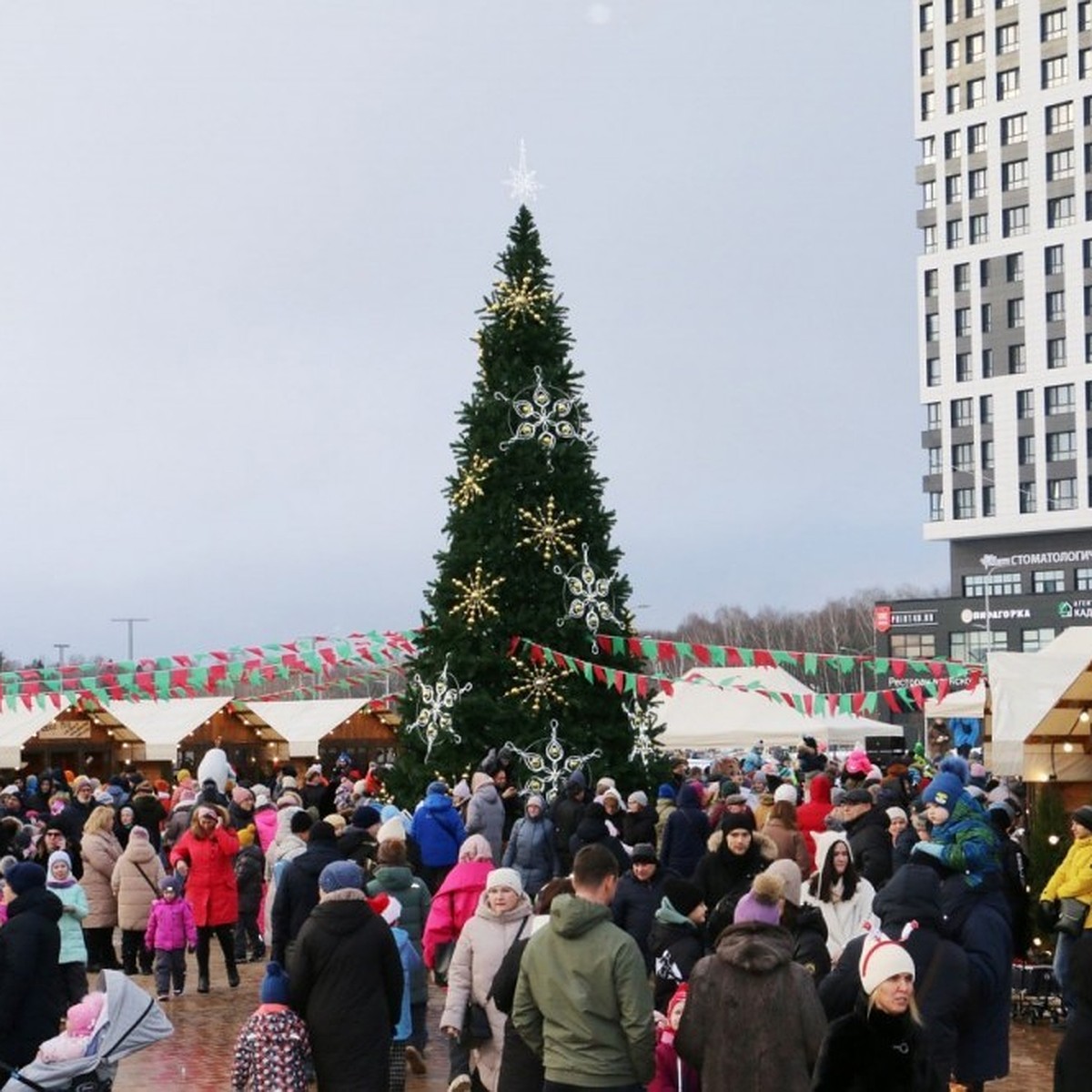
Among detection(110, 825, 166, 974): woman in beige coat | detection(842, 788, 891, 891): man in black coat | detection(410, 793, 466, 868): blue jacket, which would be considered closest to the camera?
detection(842, 788, 891, 891): man in black coat

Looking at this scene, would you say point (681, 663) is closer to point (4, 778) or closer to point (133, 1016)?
point (4, 778)

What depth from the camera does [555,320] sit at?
80.7 feet

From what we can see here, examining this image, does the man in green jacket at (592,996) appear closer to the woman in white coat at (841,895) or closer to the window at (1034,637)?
the woman in white coat at (841,895)

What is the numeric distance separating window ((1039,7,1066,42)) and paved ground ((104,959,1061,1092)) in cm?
7444

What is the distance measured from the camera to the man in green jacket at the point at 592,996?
7277 millimetres

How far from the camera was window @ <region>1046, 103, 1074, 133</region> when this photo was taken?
267ft

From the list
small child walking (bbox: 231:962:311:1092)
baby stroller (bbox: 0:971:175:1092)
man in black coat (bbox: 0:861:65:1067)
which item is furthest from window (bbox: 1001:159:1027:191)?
baby stroller (bbox: 0:971:175:1092)

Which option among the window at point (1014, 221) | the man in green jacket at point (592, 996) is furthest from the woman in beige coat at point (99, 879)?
the window at point (1014, 221)

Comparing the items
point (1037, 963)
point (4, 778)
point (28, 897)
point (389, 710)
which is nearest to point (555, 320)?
point (1037, 963)

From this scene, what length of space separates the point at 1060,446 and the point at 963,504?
18.2ft

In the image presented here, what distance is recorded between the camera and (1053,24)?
8294cm

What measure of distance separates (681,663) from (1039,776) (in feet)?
368

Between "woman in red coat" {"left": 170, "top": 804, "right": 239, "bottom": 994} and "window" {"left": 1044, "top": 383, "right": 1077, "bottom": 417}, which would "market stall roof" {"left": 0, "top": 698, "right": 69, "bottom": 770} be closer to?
"woman in red coat" {"left": 170, "top": 804, "right": 239, "bottom": 994}

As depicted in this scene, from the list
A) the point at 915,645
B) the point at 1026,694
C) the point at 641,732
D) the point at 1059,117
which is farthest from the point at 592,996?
the point at 915,645
